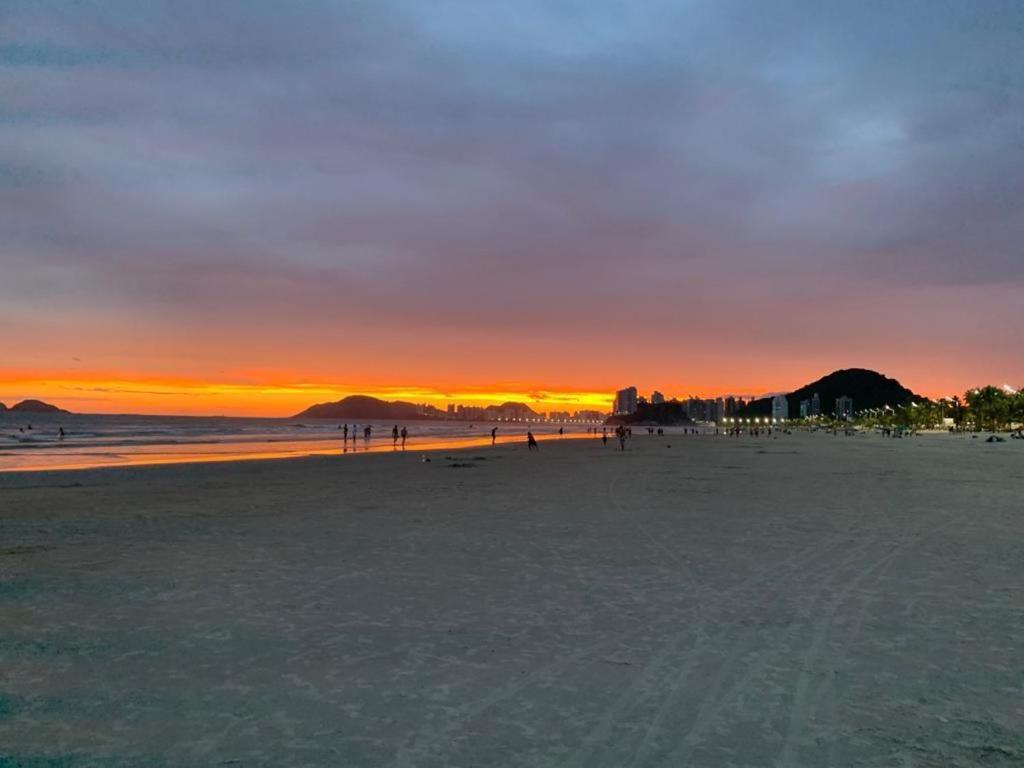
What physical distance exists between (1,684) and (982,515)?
2289cm

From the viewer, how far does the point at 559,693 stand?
22.1ft

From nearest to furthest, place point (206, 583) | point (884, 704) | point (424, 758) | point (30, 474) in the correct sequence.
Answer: point (424, 758)
point (884, 704)
point (206, 583)
point (30, 474)

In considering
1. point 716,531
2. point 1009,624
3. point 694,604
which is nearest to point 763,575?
point 694,604

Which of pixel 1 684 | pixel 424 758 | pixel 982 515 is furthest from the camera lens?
pixel 982 515

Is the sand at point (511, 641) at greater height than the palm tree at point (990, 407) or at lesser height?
lesser

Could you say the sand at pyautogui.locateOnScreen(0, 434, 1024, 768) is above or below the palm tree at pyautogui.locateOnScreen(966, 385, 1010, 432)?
below

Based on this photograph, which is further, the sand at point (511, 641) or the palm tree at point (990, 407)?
the palm tree at point (990, 407)

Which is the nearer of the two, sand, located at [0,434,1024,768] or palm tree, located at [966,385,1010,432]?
sand, located at [0,434,1024,768]

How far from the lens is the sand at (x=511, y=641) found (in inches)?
226

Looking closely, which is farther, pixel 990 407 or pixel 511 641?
pixel 990 407

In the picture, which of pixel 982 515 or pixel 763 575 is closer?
pixel 763 575

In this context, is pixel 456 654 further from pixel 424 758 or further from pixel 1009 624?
pixel 1009 624

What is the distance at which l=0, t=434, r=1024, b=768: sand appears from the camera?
5.73 meters

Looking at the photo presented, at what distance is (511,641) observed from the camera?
27.2 ft
